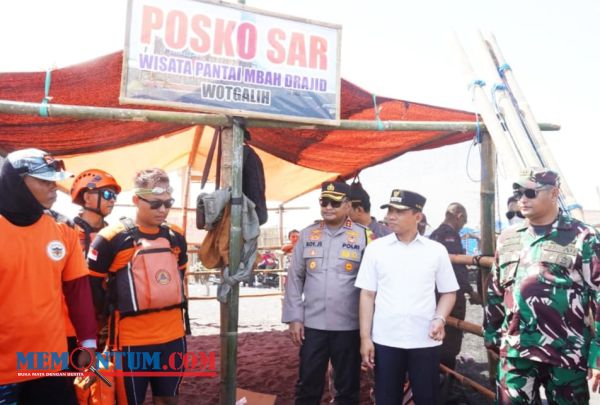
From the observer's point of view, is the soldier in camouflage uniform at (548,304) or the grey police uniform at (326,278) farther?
the grey police uniform at (326,278)

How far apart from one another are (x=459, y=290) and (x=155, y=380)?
297 centimetres

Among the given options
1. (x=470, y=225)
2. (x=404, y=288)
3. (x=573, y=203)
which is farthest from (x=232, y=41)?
(x=470, y=225)

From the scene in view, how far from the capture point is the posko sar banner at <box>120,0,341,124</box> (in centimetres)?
299

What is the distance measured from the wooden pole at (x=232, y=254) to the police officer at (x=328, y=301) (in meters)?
0.40

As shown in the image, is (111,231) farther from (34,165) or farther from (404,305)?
(404,305)

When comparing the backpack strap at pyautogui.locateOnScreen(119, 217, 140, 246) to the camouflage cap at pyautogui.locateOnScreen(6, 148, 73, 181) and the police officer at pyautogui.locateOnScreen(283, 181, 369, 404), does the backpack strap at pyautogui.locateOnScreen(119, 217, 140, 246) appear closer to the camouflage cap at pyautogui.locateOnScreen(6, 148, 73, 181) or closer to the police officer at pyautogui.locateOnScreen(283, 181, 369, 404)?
the camouflage cap at pyautogui.locateOnScreen(6, 148, 73, 181)

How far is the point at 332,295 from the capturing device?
3.18 metres

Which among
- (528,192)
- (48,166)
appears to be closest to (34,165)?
(48,166)

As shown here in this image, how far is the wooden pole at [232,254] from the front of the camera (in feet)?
10.5

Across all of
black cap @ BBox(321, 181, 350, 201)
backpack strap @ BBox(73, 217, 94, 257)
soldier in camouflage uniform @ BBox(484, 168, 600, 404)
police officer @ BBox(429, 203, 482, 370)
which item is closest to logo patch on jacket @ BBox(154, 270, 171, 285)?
backpack strap @ BBox(73, 217, 94, 257)

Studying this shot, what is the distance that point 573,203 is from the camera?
123 inches

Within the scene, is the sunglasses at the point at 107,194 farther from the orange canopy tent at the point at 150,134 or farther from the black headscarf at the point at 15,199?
the black headscarf at the point at 15,199

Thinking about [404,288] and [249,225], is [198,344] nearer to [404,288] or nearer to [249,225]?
[249,225]

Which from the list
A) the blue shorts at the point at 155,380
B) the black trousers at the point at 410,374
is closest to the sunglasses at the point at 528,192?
the black trousers at the point at 410,374
